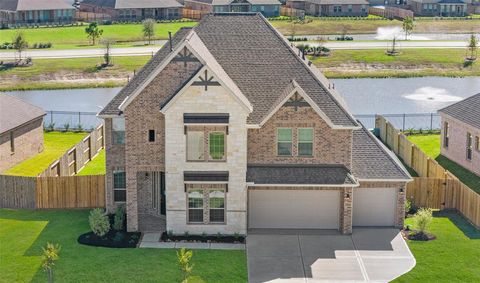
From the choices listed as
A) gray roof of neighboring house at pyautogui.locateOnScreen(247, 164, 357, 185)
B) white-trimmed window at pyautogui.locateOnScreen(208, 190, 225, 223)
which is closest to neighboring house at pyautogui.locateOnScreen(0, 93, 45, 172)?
white-trimmed window at pyautogui.locateOnScreen(208, 190, 225, 223)

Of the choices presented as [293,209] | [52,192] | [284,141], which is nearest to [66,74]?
[52,192]

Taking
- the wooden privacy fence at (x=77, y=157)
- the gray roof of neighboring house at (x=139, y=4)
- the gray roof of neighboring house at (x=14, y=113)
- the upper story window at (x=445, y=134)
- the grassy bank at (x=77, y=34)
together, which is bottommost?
the wooden privacy fence at (x=77, y=157)

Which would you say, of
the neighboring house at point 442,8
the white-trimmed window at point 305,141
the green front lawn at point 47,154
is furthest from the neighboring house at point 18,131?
the neighboring house at point 442,8

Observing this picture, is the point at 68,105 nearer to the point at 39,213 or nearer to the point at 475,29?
the point at 39,213

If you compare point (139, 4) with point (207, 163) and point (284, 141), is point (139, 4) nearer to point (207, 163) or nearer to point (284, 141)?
point (284, 141)

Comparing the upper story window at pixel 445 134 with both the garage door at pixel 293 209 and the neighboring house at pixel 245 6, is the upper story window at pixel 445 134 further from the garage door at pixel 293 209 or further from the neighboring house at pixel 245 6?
the neighboring house at pixel 245 6

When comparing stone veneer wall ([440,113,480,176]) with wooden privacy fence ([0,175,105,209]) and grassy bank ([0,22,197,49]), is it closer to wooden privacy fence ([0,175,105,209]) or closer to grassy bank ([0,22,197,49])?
wooden privacy fence ([0,175,105,209])
